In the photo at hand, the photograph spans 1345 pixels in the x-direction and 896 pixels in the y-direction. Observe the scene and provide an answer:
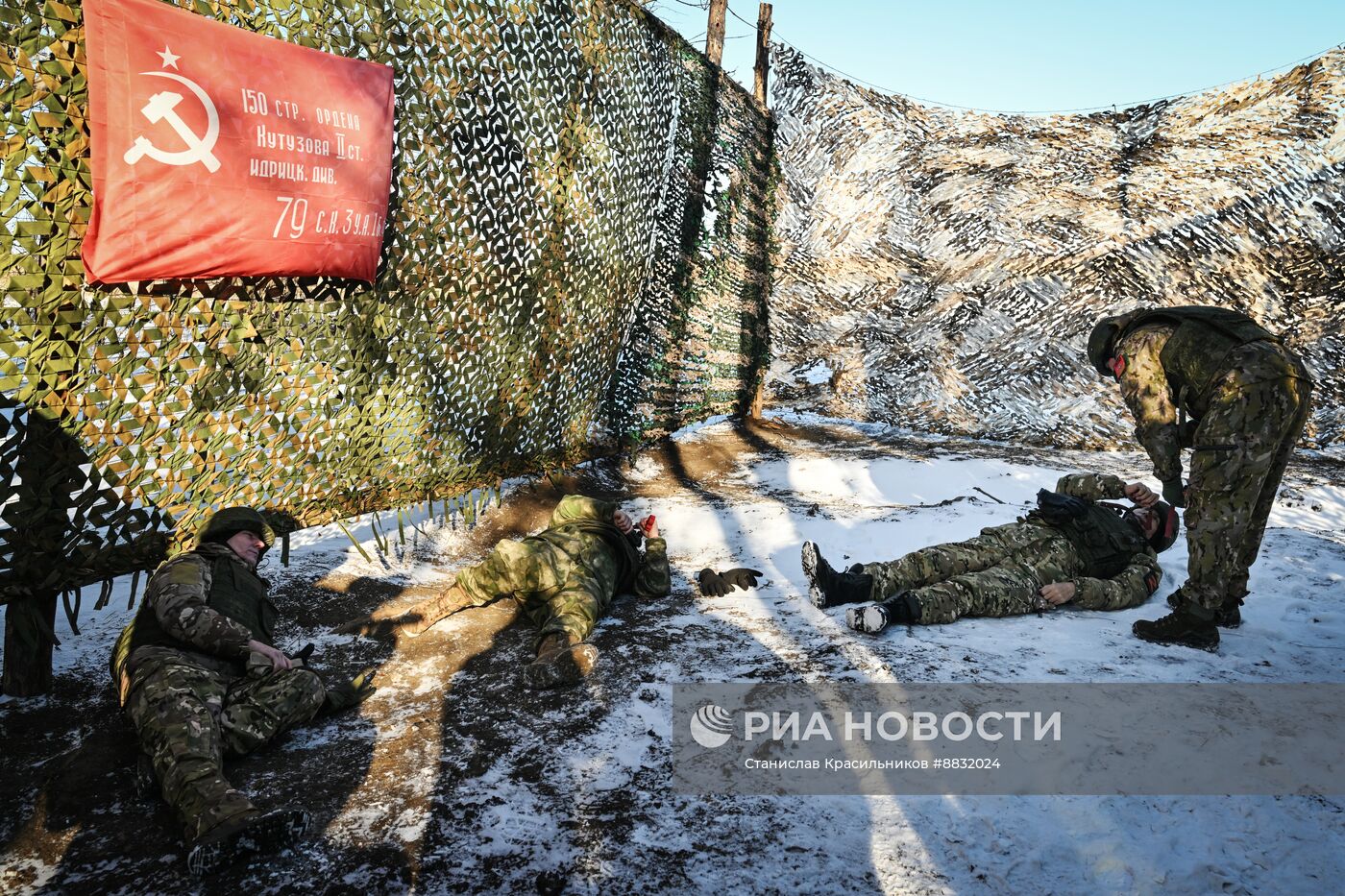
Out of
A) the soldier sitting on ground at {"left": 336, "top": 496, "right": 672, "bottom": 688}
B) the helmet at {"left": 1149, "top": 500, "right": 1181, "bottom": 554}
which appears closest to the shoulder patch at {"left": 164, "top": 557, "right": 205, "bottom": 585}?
the soldier sitting on ground at {"left": 336, "top": 496, "right": 672, "bottom": 688}

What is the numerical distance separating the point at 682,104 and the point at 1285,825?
22.4 feet

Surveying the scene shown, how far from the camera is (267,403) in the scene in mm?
3590

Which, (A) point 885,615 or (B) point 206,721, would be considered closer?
(B) point 206,721

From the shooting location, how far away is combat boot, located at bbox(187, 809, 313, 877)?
1972mm

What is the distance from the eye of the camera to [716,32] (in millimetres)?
9109

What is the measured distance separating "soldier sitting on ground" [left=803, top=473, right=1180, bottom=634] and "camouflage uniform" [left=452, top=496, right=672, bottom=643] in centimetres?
107

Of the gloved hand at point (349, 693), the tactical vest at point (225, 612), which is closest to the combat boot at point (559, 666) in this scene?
the gloved hand at point (349, 693)

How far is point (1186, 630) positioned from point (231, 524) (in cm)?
414

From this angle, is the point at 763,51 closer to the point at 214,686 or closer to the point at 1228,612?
the point at 1228,612

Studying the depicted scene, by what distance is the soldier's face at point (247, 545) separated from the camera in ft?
10.4

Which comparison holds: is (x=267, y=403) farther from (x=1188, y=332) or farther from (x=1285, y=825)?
(x=1188, y=332)

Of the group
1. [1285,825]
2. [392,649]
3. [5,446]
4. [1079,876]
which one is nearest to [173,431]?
[5,446]

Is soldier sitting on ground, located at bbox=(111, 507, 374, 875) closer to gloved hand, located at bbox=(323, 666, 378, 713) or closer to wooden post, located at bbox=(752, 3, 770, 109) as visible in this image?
gloved hand, located at bbox=(323, 666, 378, 713)

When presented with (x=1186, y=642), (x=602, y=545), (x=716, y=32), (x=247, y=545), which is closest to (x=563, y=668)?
(x=602, y=545)
